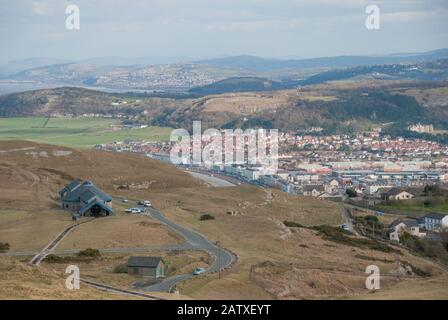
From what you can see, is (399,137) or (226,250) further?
(399,137)

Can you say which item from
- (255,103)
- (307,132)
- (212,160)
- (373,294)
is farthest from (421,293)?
(255,103)

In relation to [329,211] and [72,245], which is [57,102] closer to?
[329,211]

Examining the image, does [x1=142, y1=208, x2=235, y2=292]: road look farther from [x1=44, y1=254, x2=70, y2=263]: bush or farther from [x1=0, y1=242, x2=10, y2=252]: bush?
[x1=0, y1=242, x2=10, y2=252]: bush

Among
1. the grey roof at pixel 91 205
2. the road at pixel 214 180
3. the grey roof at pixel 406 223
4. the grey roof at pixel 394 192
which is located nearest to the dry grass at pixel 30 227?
the grey roof at pixel 91 205

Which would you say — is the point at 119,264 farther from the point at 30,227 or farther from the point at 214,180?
the point at 214,180

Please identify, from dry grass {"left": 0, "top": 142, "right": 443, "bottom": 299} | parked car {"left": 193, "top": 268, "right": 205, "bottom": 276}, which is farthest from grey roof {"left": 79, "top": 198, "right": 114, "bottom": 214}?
parked car {"left": 193, "top": 268, "right": 205, "bottom": 276}

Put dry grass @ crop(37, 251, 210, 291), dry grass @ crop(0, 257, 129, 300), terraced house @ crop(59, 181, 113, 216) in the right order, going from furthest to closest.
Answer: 1. terraced house @ crop(59, 181, 113, 216)
2. dry grass @ crop(37, 251, 210, 291)
3. dry grass @ crop(0, 257, 129, 300)

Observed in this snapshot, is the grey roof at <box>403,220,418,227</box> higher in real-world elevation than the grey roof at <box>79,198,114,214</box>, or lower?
lower

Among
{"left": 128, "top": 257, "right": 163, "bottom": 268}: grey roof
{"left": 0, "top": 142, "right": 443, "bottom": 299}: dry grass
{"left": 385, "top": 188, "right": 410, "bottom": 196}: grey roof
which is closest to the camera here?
{"left": 128, "top": 257, "right": 163, "bottom": 268}: grey roof
